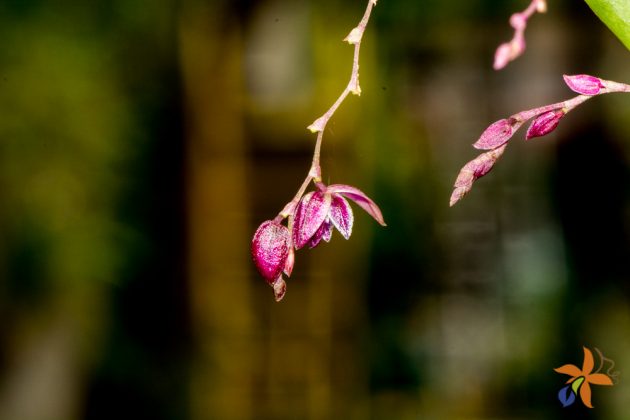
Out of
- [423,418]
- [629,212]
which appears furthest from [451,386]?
[629,212]

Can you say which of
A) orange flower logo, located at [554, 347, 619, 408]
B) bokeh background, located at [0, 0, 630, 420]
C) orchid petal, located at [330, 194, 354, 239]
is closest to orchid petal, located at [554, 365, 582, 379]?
orange flower logo, located at [554, 347, 619, 408]

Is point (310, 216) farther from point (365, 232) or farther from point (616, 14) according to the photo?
point (365, 232)

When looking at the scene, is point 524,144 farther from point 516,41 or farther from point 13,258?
point 516,41

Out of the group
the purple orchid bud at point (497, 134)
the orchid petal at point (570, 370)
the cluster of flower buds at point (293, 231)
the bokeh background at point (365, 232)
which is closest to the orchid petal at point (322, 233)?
the cluster of flower buds at point (293, 231)

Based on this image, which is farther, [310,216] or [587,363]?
[587,363]

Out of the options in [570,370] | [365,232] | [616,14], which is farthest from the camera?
[365,232]

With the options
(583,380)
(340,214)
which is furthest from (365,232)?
(340,214)
